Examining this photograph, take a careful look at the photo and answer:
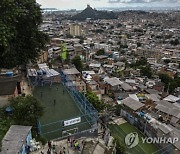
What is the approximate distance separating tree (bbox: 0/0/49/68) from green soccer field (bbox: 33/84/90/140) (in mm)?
2576

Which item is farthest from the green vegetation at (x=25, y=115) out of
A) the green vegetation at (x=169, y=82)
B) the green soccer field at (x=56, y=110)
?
the green vegetation at (x=169, y=82)

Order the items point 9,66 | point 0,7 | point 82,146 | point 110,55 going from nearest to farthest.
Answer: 1. point 82,146
2. point 0,7
3. point 9,66
4. point 110,55

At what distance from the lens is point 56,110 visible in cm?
1394

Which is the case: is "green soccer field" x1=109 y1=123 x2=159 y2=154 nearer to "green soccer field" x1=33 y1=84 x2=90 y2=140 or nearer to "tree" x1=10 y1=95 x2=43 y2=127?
"green soccer field" x1=33 y1=84 x2=90 y2=140

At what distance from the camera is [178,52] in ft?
197

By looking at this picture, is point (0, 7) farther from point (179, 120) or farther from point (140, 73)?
point (140, 73)

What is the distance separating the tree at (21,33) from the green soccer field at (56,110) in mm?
2576

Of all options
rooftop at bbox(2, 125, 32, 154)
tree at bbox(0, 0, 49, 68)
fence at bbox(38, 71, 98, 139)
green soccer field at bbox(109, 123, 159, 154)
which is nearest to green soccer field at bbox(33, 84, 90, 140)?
fence at bbox(38, 71, 98, 139)

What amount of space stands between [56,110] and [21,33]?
5530 millimetres

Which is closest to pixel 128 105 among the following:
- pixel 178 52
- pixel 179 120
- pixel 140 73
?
pixel 179 120

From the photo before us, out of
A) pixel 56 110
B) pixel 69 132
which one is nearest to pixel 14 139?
pixel 69 132

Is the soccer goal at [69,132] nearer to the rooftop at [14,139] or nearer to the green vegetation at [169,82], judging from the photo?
the rooftop at [14,139]

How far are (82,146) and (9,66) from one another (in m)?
7.25

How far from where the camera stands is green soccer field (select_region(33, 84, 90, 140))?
39.7ft
